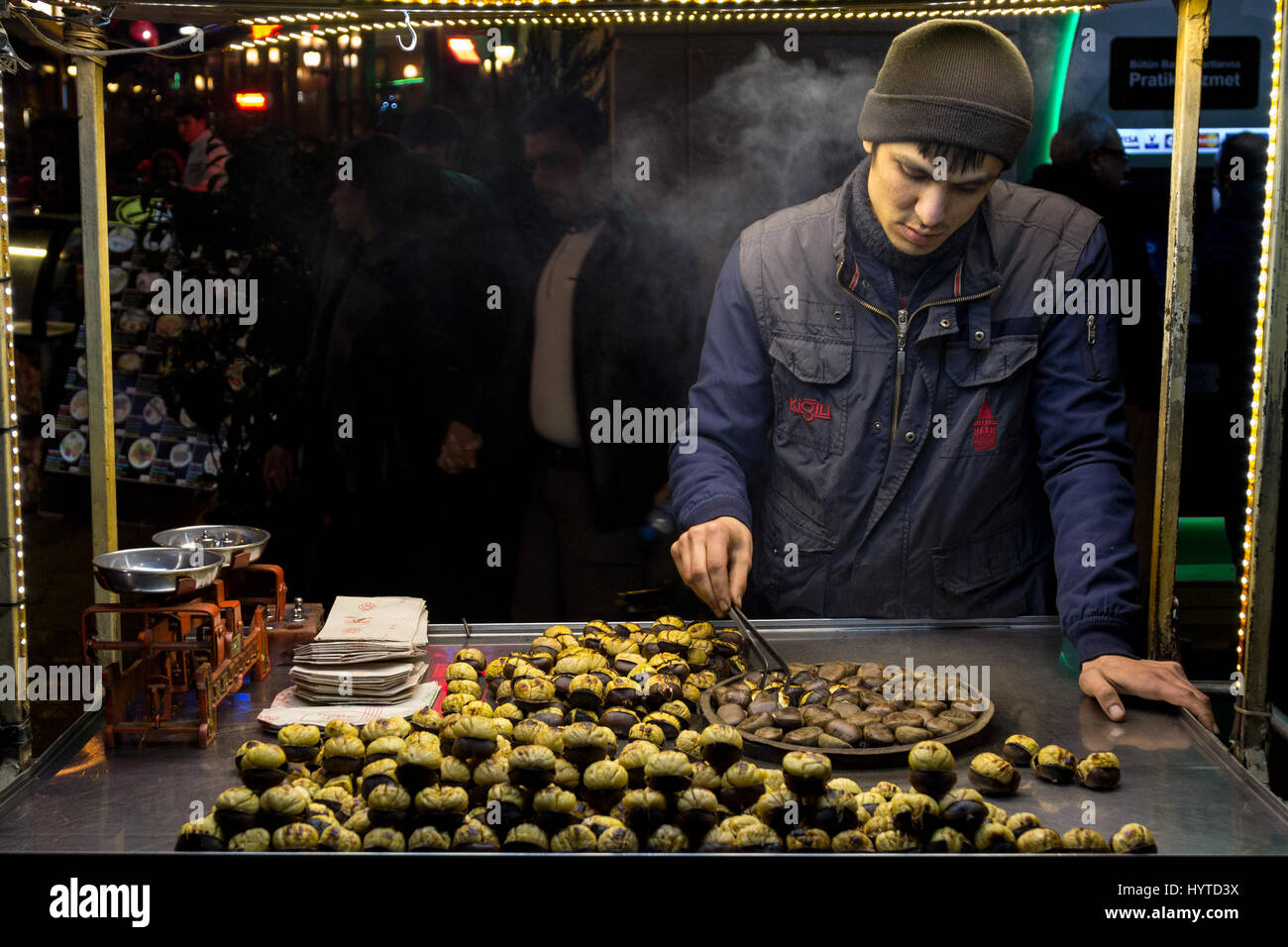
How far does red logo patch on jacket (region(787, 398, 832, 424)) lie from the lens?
3.23 metres

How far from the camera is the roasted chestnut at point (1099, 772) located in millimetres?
2069

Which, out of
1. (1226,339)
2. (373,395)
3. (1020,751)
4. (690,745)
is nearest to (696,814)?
(690,745)

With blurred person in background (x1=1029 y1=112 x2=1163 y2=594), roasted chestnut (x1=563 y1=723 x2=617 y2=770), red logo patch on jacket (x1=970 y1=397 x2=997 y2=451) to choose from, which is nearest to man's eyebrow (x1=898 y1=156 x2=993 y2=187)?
red logo patch on jacket (x1=970 y1=397 x2=997 y2=451)

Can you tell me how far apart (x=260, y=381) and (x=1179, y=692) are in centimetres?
306

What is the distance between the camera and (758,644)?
2701 millimetres

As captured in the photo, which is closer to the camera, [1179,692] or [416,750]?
[416,750]

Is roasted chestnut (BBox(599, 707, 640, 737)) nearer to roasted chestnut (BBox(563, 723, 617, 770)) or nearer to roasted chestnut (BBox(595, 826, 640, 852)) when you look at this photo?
roasted chestnut (BBox(563, 723, 617, 770))

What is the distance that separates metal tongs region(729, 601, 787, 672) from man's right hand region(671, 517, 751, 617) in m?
0.04

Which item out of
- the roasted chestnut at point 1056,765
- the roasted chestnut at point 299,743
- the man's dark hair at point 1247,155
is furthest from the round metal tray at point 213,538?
the man's dark hair at point 1247,155

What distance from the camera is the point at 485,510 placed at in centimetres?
409

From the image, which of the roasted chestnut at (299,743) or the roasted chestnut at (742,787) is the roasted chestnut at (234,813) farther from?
the roasted chestnut at (742,787)

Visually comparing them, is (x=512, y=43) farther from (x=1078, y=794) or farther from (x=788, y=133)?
(x=1078, y=794)

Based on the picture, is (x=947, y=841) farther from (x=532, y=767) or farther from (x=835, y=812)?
(x=532, y=767)

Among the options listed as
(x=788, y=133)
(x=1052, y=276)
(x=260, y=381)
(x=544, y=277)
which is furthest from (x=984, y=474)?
(x=260, y=381)
